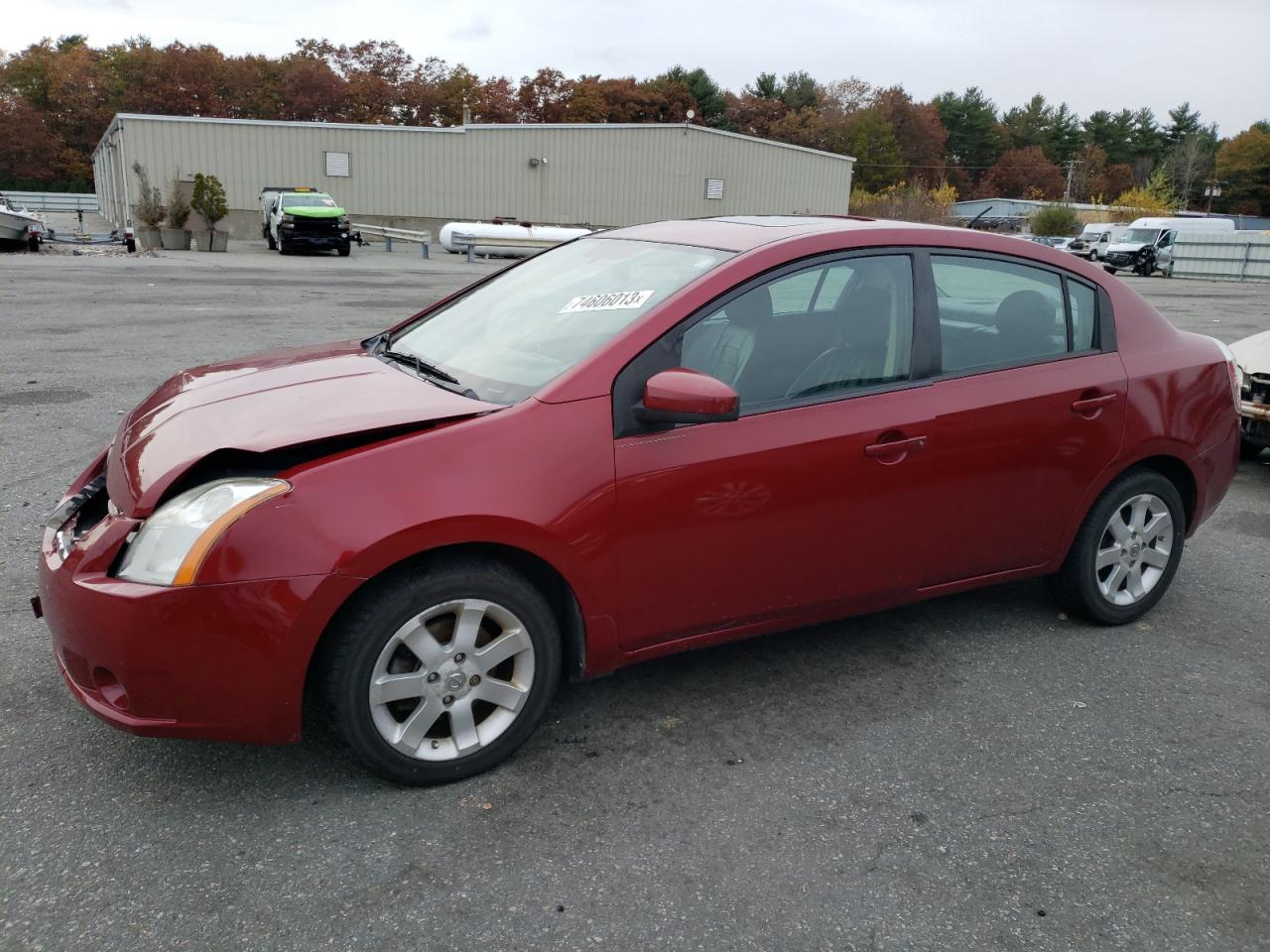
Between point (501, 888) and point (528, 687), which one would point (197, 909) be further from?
point (528, 687)

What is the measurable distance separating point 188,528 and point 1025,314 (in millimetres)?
3004

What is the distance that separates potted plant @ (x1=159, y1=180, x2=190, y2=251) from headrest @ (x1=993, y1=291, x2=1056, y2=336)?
31366 mm

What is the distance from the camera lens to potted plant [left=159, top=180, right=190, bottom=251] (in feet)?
100

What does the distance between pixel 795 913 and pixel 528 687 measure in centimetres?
96

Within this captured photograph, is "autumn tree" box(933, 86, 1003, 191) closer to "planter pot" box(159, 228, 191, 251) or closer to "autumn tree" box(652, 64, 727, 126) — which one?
"autumn tree" box(652, 64, 727, 126)

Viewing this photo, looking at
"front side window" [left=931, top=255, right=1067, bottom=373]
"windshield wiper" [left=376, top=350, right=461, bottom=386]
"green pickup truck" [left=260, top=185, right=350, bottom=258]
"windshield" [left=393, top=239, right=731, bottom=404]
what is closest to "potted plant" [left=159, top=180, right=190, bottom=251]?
"green pickup truck" [left=260, top=185, right=350, bottom=258]

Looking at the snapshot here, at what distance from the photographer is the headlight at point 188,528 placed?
2.53 meters

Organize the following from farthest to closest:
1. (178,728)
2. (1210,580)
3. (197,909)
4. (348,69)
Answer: (348,69), (1210,580), (178,728), (197,909)

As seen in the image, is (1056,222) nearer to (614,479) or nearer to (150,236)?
(150,236)

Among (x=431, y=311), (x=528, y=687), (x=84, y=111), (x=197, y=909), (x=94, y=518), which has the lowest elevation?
(x=197, y=909)

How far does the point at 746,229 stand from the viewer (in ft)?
12.0

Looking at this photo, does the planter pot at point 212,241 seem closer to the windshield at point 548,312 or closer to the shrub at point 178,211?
the shrub at point 178,211

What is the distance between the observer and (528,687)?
2.95 metres

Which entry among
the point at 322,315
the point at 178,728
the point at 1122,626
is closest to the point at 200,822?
the point at 178,728
